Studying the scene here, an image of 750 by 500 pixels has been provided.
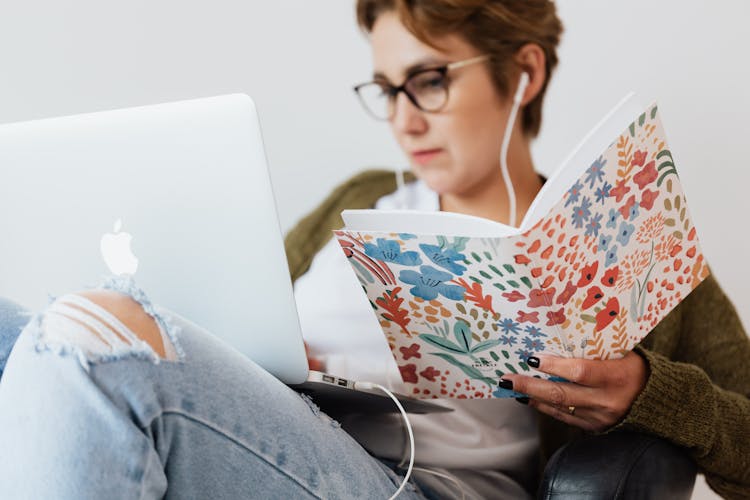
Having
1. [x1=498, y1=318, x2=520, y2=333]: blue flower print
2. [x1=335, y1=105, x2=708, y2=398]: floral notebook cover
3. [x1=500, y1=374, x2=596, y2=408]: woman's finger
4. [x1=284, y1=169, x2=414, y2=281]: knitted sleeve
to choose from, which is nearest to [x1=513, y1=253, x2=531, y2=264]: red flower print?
[x1=335, y1=105, x2=708, y2=398]: floral notebook cover

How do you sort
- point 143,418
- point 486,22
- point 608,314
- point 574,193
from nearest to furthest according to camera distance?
point 143,418
point 574,193
point 608,314
point 486,22

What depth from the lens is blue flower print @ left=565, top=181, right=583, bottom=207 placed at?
0.80 m

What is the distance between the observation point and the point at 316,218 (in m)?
1.64

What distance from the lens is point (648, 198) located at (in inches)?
35.5

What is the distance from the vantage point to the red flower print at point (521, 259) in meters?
0.80

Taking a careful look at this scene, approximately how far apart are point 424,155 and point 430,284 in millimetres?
528

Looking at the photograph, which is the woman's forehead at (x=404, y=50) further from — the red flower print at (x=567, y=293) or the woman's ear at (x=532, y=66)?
the red flower print at (x=567, y=293)

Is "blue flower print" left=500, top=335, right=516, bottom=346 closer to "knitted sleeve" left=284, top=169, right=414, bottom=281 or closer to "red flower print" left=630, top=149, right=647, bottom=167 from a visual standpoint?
"red flower print" left=630, top=149, right=647, bottom=167

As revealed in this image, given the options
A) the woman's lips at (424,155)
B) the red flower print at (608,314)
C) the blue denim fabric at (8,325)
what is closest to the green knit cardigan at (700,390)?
the red flower print at (608,314)

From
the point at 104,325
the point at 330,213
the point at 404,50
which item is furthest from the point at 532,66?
the point at 104,325

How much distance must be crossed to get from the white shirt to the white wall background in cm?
55

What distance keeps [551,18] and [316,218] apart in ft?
2.00

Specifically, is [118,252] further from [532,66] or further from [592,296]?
[532,66]

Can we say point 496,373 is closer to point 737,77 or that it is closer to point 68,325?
point 68,325
